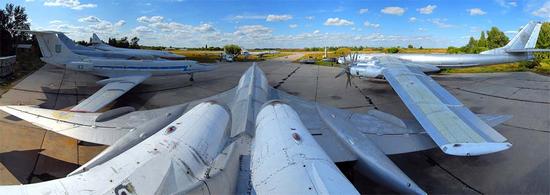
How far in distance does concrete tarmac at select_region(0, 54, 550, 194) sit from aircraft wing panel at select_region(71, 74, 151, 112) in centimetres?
63

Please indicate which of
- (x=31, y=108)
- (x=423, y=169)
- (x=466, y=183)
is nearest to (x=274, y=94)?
(x=423, y=169)

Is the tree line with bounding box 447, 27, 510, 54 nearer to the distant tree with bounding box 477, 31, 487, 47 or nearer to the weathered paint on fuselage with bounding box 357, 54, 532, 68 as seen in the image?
the distant tree with bounding box 477, 31, 487, 47

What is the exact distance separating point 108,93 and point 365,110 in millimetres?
10118

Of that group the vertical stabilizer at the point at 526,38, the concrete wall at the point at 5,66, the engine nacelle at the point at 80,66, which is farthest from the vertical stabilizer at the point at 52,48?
the vertical stabilizer at the point at 526,38

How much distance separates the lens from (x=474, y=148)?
5.29 metres

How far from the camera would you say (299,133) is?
386 cm

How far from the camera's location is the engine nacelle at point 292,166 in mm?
2639

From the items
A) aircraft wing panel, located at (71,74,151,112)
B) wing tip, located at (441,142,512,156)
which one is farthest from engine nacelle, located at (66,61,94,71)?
wing tip, located at (441,142,512,156)

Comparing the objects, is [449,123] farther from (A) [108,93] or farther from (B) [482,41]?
(B) [482,41]

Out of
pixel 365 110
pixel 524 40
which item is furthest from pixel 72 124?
pixel 524 40

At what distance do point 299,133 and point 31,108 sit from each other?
6.87 m

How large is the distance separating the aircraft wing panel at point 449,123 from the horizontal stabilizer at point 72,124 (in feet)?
21.3

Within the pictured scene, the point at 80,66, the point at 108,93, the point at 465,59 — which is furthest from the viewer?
the point at 465,59

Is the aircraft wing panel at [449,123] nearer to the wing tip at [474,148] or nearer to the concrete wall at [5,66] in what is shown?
the wing tip at [474,148]
